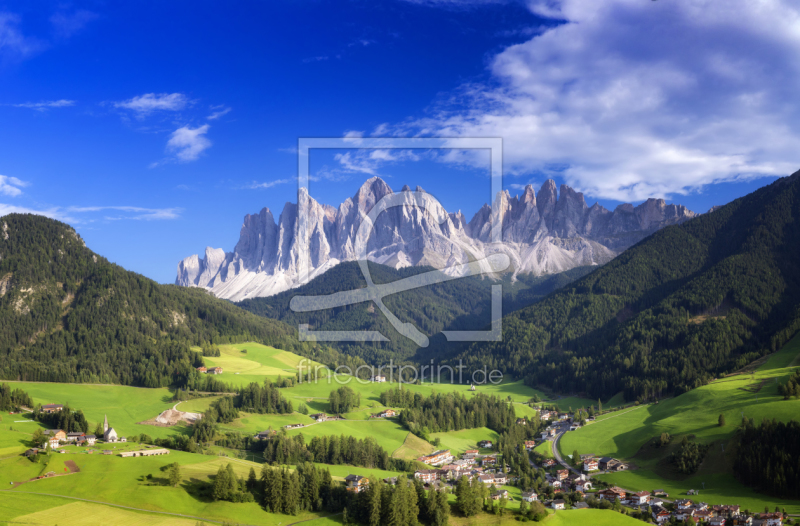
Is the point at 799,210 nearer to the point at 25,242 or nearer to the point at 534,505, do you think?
the point at 534,505

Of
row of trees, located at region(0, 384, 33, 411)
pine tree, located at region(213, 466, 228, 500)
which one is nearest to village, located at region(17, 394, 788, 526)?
row of trees, located at region(0, 384, 33, 411)

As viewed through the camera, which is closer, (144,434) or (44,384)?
(144,434)

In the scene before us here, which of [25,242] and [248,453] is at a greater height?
[25,242]

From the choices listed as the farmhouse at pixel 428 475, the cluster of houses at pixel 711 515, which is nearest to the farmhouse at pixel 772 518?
the cluster of houses at pixel 711 515

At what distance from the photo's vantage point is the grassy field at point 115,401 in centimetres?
9512

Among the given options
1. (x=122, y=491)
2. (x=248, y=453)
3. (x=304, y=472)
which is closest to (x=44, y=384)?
(x=248, y=453)

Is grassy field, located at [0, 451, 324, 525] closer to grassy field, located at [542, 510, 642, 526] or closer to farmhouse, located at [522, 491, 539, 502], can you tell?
farmhouse, located at [522, 491, 539, 502]

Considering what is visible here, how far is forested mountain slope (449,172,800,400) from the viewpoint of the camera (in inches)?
5217

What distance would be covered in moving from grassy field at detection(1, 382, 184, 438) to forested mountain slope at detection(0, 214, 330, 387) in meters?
5.85

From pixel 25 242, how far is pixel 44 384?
212ft

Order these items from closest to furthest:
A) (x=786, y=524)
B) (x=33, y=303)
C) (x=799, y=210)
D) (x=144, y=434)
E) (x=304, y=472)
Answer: (x=786, y=524) → (x=304, y=472) → (x=144, y=434) → (x=33, y=303) → (x=799, y=210)

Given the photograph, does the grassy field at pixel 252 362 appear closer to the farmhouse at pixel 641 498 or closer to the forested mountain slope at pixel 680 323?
the forested mountain slope at pixel 680 323

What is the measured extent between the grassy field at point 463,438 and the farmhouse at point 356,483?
Result: 3296 centimetres

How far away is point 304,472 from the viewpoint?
67312mm
